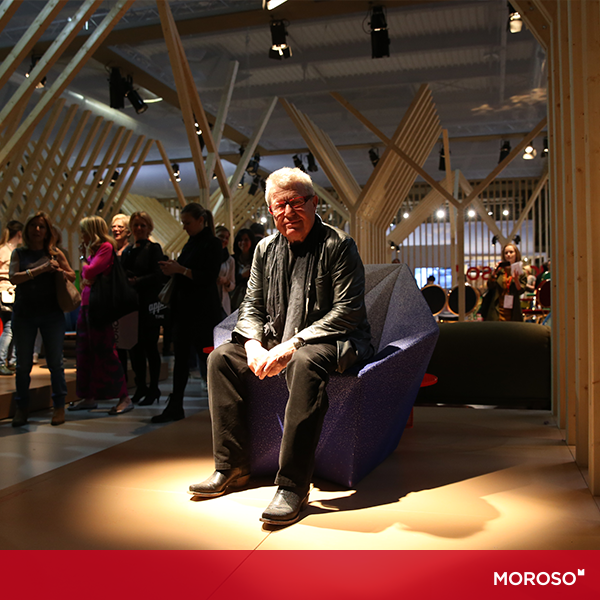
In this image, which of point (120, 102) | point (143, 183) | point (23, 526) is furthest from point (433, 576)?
point (143, 183)

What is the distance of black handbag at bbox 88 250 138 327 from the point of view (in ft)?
14.6

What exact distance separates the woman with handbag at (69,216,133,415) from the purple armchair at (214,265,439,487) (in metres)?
1.78

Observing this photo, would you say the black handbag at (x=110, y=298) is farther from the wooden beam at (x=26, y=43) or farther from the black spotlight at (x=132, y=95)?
the black spotlight at (x=132, y=95)

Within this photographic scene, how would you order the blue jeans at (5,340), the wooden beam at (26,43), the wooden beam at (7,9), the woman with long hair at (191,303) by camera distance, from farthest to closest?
1. the blue jeans at (5,340)
2. the wooden beam at (26,43)
3. the wooden beam at (7,9)
4. the woman with long hair at (191,303)

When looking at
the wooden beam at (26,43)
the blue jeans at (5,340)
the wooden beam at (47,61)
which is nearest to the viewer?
the wooden beam at (26,43)

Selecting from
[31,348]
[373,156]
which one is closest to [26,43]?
[31,348]

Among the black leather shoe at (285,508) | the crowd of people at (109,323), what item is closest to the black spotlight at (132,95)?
the crowd of people at (109,323)

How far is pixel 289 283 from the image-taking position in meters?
2.78

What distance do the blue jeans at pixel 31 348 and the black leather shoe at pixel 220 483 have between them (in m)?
2.01

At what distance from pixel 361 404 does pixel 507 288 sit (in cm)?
531

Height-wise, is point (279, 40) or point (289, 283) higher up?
point (279, 40)

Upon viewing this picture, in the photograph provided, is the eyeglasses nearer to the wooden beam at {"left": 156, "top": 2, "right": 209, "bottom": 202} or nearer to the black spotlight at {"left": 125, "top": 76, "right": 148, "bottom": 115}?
the wooden beam at {"left": 156, "top": 2, "right": 209, "bottom": 202}

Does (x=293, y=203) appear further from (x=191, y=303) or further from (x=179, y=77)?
(x=179, y=77)

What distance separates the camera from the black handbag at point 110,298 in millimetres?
4461
